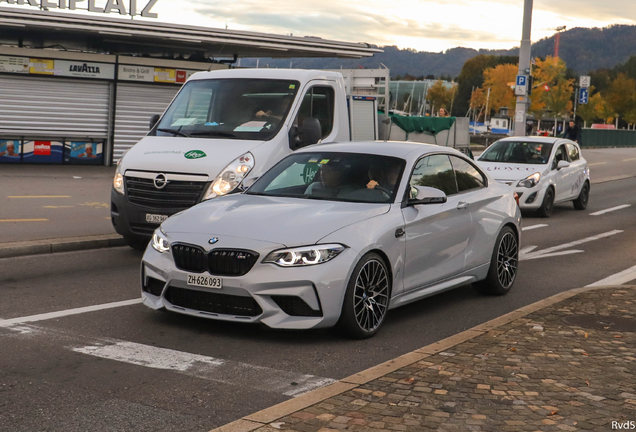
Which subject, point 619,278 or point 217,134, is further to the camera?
point 217,134

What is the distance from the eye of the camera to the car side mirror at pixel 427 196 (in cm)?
741

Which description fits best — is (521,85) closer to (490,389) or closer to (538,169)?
(538,169)

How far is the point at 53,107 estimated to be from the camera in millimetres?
24141

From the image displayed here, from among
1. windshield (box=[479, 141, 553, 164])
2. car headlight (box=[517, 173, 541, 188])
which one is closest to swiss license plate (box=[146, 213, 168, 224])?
car headlight (box=[517, 173, 541, 188])

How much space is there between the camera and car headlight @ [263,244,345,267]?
252 inches

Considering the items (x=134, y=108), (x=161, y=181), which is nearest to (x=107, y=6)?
(x=134, y=108)

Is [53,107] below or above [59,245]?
above

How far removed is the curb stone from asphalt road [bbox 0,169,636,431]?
0.25 metres

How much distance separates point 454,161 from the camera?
8602 millimetres

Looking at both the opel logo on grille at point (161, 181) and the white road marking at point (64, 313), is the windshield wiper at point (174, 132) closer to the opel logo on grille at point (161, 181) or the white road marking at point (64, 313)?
the opel logo on grille at point (161, 181)

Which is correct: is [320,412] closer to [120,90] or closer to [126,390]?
[126,390]

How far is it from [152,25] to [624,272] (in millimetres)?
15891

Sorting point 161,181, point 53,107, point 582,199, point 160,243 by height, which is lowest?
point 582,199

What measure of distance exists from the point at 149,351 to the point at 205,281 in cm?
67
